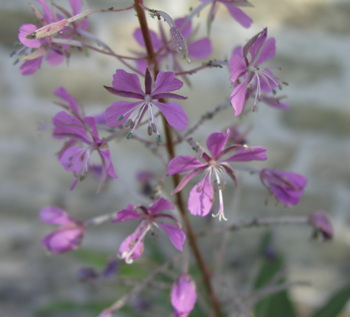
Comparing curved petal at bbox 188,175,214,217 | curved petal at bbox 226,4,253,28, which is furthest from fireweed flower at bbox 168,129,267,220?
curved petal at bbox 226,4,253,28

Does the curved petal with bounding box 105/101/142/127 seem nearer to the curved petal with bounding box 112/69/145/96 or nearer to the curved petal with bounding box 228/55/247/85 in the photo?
the curved petal with bounding box 112/69/145/96

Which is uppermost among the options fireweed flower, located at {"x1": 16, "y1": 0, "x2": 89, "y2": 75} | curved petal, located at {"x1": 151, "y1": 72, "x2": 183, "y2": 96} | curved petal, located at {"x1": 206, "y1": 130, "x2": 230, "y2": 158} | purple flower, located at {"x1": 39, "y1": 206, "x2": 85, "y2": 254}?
fireweed flower, located at {"x1": 16, "y1": 0, "x2": 89, "y2": 75}

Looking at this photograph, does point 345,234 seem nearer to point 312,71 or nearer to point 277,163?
point 277,163

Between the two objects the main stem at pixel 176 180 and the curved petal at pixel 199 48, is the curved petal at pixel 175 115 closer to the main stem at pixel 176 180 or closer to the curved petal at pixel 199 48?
the main stem at pixel 176 180

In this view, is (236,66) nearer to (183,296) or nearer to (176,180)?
(176,180)

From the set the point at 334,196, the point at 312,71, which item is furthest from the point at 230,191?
the point at 312,71

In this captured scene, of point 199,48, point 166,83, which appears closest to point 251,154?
point 166,83
